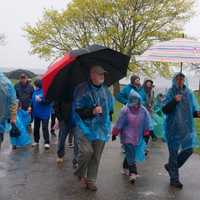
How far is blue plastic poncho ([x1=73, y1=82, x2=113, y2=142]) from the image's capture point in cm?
668

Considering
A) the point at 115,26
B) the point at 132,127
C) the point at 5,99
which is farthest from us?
the point at 115,26

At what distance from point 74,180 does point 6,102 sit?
5.24 feet

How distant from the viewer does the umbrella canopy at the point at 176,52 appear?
6.93 m

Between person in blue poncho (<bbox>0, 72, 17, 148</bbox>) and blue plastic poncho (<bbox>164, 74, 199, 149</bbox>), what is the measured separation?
6.89ft

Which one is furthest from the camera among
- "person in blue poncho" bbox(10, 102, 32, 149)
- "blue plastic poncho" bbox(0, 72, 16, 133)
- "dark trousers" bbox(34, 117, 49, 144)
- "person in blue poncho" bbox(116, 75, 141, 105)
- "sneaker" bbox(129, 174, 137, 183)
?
"dark trousers" bbox(34, 117, 49, 144)

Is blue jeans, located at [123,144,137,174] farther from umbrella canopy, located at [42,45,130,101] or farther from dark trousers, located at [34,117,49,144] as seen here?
dark trousers, located at [34,117,49,144]

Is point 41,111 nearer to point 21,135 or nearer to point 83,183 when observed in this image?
point 21,135

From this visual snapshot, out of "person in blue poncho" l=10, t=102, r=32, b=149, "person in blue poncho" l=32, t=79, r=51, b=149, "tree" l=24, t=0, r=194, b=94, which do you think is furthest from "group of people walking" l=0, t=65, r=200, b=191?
"tree" l=24, t=0, r=194, b=94

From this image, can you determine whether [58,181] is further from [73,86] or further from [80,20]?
[80,20]

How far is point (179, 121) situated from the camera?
7.16 m

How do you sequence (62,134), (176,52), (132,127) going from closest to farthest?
(176,52)
(132,127)
(62,134)

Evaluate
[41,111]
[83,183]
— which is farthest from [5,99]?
[41,111]

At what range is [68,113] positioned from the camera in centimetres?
823

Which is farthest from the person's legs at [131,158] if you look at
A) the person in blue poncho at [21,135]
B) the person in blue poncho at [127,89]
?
the person in blue poncho at [21,135]
